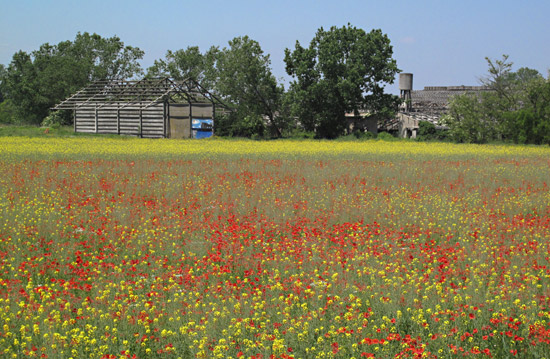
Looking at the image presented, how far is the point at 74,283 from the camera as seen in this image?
838cm

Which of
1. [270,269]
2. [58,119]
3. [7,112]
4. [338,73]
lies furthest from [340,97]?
[7,112]

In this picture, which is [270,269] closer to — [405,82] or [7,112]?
[405,82]

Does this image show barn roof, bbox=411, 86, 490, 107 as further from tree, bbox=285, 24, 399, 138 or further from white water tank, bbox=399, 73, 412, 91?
tree, bbox=285, 24, 399, 138

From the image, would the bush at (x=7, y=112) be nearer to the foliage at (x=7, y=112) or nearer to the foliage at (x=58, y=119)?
the foliage at (x=7, y=112)

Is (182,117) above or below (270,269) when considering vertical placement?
above

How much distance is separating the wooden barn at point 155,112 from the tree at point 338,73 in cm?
953

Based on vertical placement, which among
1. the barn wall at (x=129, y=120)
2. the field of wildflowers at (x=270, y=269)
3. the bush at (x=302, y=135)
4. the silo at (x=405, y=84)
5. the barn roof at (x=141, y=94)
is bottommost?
the field of wildflowers at (x=270, y=269)

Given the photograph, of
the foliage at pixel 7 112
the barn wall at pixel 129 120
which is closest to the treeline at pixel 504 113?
the barn wall at pixel 129 120

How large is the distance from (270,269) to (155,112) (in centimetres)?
5239

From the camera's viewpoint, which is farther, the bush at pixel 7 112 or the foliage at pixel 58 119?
the bush at pixel 7 112

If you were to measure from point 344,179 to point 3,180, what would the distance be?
1137 cm

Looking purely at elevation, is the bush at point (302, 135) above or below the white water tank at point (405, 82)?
below

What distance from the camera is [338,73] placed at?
60000mm

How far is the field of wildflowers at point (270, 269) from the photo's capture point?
6.17 meters
